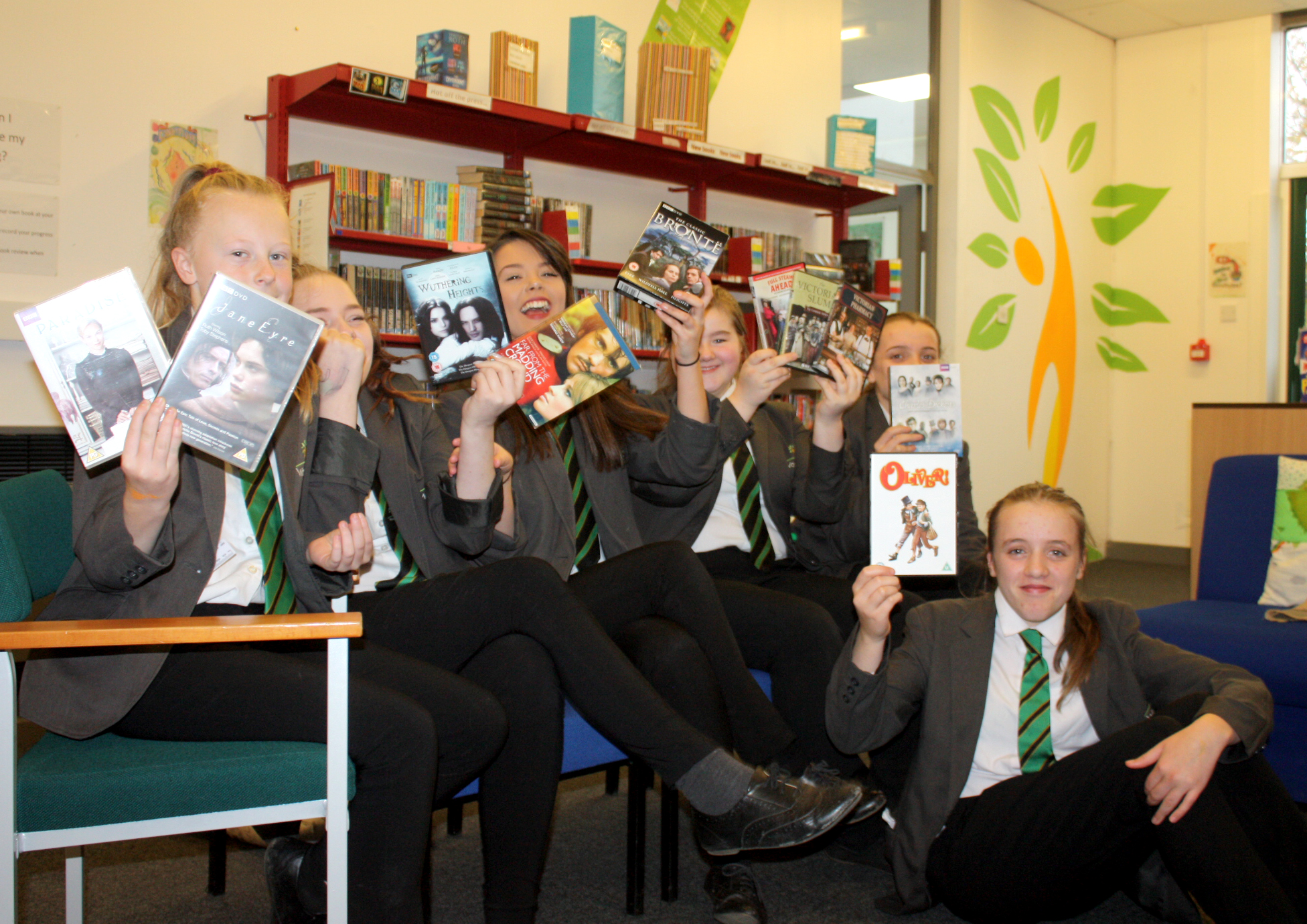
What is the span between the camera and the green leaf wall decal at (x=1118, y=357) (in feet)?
24.7

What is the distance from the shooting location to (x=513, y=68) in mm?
4090

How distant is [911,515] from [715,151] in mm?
3072

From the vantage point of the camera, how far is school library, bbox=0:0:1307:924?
58.6 inches

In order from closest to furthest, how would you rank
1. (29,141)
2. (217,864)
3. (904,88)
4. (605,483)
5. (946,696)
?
1. (946,696)
2. (217,864)
3. (605,483)
4. (29,141)
5. (904,88)

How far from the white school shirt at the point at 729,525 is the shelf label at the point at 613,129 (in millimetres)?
1858

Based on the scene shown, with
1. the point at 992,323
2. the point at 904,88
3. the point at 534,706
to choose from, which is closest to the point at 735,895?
the point at 534,706

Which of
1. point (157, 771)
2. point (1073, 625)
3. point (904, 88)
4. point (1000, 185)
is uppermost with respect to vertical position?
point (904, 88)

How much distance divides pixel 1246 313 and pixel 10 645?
7.58 m

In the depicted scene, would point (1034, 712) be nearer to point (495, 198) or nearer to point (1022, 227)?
point (495, 198)

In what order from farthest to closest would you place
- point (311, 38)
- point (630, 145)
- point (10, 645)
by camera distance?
point (630, 145), point (311, 38), point (10, 645)

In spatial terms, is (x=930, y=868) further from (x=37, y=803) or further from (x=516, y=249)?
(x=516, y=249)

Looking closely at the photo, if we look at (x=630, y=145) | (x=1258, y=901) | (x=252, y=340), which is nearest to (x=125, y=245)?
(x=630, y=145)

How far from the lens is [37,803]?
1.36 metres

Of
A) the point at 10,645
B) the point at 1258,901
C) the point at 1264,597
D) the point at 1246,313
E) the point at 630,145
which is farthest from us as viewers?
the point at 1246,313
